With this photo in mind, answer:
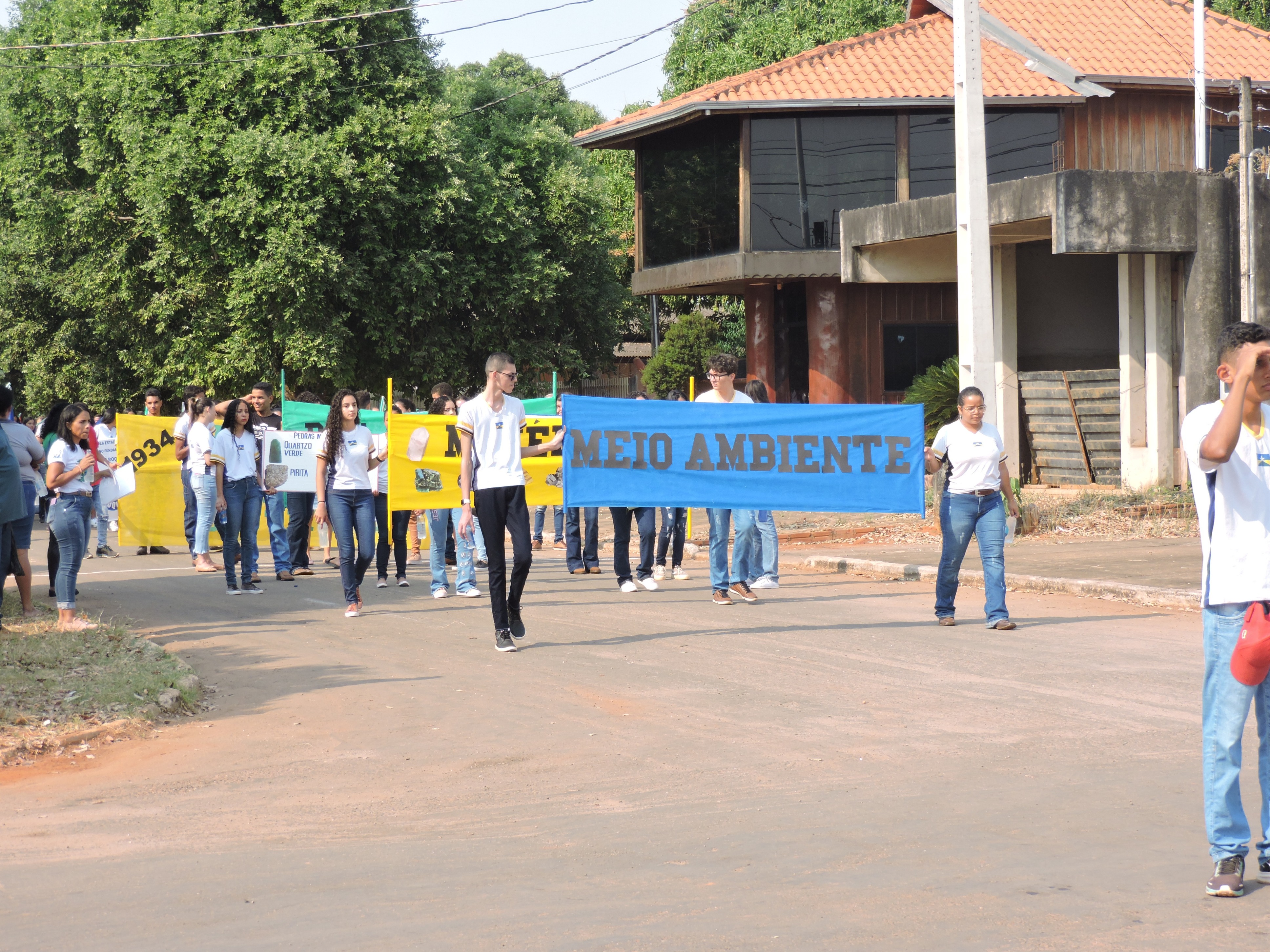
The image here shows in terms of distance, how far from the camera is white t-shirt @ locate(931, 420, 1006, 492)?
1089cm

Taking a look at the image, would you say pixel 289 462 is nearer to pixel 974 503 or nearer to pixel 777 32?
pixel 974 503

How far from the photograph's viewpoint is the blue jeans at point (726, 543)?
1255 cm

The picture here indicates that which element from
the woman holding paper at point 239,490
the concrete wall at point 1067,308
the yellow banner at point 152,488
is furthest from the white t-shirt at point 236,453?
the concrete wall at point 1067,308

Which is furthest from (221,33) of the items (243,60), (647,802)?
(647,802)

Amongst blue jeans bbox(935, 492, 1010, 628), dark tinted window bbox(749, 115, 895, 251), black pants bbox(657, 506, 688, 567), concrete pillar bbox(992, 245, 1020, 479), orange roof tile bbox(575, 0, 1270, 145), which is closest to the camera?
blue jeans bbox(935, 492, 1010, 628)

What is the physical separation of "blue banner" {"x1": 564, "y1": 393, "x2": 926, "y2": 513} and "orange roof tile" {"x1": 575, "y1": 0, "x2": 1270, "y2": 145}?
16298 mm

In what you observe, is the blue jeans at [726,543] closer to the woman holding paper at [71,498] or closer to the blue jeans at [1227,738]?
the woman holding paper at [71,498]

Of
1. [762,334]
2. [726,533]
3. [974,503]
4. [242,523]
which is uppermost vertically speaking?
[762,334]

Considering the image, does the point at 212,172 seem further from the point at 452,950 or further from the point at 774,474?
the point at 452,950

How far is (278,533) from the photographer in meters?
15.6

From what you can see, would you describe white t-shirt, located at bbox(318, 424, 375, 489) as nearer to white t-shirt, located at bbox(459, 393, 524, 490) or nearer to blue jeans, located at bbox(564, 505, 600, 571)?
white t-shirt, located at bbox(459, 393, 524, 490)

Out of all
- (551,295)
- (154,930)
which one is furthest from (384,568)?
(551,295)

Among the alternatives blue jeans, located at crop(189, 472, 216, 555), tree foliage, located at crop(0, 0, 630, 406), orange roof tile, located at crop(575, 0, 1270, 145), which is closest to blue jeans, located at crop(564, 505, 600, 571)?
blue jeans, located at crop(189, 472, 216, 555)

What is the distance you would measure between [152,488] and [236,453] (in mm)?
4332
